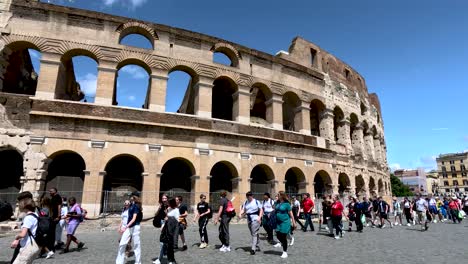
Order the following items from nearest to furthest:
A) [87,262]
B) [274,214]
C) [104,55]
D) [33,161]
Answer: [87,262] < [274,214] < [33,161] < [104,55]

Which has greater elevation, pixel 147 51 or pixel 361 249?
pixel 147 51

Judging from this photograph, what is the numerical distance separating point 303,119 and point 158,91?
30.4ft

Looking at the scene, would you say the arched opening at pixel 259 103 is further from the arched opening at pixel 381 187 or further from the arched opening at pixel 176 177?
the arched opening at pixel 381 187

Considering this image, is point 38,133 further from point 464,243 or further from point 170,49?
point 464,243

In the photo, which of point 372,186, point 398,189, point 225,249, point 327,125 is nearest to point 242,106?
point 327,125

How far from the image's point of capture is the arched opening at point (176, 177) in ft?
48.9

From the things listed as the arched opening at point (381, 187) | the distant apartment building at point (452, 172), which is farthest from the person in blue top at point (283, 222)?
the distant apartment building at point (452, 172)

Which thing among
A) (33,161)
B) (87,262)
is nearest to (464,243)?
(87,262)

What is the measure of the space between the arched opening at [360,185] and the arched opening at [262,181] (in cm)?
878

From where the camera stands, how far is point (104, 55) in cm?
1410

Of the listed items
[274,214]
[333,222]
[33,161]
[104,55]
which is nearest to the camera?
[274,214]

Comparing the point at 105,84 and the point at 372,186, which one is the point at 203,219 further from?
the point at 372,186

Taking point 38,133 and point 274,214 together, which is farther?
point 38,133

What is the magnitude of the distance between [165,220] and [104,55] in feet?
35.3
